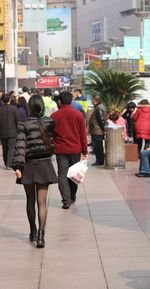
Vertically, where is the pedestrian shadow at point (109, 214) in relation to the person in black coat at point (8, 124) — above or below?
below

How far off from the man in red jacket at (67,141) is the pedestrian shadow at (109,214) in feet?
1.21

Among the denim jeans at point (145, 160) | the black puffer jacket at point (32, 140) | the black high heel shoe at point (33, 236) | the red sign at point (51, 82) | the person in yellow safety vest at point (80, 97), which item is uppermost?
the black puffer jacket at point (32, 140)

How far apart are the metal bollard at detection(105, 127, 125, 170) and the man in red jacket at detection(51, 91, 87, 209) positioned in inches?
232

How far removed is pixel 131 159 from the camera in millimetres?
20094

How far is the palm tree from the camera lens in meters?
21.8

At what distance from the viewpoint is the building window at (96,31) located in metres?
149

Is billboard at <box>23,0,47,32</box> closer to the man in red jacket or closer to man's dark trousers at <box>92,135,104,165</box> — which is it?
man's dark trousers at <box>92,135,104,165</box>

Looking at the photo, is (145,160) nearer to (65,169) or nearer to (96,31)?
(65,169)

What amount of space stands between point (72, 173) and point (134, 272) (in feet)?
11.8

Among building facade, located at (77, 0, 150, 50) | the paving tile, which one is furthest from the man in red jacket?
building facade, located at (77, 0, 150, 50)

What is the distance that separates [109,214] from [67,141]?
1.27 meters

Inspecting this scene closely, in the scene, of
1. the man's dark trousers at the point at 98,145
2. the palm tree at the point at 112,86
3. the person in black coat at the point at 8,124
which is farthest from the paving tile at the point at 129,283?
the palm tree at the point at 112,86

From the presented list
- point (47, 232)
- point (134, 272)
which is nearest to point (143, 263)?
point (134, 272)

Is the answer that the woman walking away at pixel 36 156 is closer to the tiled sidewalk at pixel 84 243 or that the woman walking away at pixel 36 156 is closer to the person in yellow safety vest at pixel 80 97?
the tiled sidewalk at pixel 84 243
